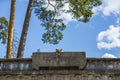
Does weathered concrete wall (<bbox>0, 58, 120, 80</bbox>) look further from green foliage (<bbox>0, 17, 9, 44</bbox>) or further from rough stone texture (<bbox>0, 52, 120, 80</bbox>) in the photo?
green foliage (<bbox>0, 17, 9, 44</bbox>)

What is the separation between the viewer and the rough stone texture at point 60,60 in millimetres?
13641

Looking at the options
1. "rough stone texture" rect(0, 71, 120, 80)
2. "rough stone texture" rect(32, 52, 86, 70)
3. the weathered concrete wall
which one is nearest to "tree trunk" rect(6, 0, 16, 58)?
the weathered concrete wall

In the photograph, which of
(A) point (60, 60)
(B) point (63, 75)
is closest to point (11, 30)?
(A) point (60, 60)

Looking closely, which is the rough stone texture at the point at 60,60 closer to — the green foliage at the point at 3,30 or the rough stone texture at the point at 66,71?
the rough stone texture at the point at 66,71

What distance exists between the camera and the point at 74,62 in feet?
44.7

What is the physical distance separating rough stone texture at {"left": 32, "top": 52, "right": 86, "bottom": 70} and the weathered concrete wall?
0.23m

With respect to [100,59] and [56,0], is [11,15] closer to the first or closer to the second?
[56,0]

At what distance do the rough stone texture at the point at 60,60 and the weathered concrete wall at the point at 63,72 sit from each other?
0.23 metres

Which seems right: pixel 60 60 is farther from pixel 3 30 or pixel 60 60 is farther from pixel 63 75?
pixel 3 30

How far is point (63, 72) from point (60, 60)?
49 cm

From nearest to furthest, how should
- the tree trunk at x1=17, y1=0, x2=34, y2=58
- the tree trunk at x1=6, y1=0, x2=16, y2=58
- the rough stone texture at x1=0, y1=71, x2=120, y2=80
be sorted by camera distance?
1. the rough stone texture at x1=0, y1=71, x2=120, y2=80
2. the tree trunk at x1=6, y1=0, x2=16, y2=58
3. the tree trunk at x1=17, y1=0, x2=34, y2=58

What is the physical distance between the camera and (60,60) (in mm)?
13703

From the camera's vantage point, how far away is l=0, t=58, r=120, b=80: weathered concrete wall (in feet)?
44.5

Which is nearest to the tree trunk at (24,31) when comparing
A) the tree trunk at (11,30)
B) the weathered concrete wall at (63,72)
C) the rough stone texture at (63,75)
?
the tree trunk at (11,30)
